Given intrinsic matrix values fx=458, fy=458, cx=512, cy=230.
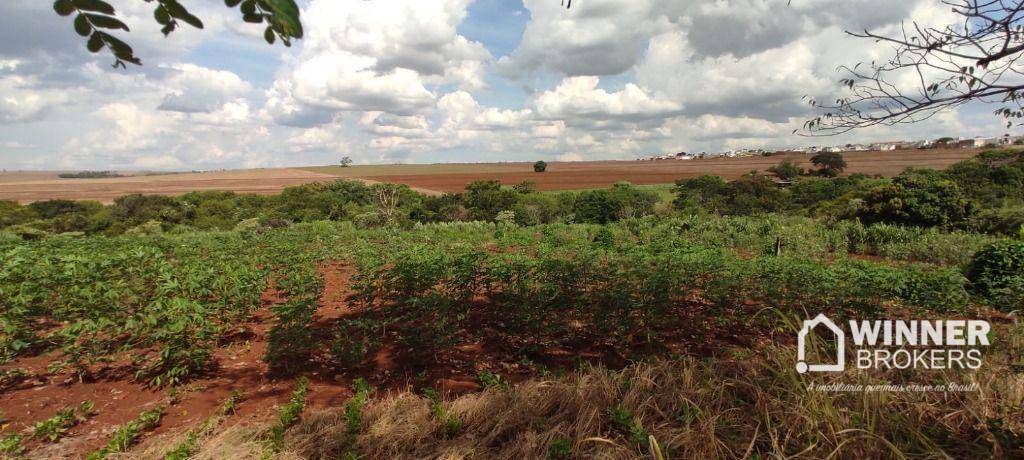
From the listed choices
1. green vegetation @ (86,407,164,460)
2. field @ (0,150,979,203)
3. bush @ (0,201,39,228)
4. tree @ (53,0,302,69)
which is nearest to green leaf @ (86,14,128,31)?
tree @ (53,0,302,69)

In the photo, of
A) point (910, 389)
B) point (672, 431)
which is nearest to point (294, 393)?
point (672, 431)

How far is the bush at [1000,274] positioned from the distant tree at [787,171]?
35921 millimetres

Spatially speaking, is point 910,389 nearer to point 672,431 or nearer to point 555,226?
point 672,431

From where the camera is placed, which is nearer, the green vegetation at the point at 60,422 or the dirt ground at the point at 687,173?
the green vegetation at the point at 60,422

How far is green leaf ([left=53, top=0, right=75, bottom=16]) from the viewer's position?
1.19 meters

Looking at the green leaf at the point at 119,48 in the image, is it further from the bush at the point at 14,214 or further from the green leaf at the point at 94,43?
the bush at the point at 14,214

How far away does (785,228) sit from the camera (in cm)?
1286

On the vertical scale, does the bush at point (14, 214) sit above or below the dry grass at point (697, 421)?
above

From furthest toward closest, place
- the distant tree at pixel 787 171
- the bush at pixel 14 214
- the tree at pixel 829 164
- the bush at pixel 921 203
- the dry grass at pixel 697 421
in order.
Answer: the tree at pixel 829 164 → the distant tree at pixel 787 171 → the bush at pixel 14 214 → the bush at pixel 921 203 → the dry grass at pixel 697 421

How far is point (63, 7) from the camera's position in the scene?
120cm

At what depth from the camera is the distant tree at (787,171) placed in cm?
3841

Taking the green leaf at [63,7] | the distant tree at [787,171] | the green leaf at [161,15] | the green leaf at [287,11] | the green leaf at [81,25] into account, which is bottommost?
the distant tree at [787,171]

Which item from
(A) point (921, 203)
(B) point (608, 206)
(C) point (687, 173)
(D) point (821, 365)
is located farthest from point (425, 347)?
(C) point (687, 173)

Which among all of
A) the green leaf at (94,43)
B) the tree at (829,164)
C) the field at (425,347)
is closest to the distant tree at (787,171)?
the tree at (829,164)
